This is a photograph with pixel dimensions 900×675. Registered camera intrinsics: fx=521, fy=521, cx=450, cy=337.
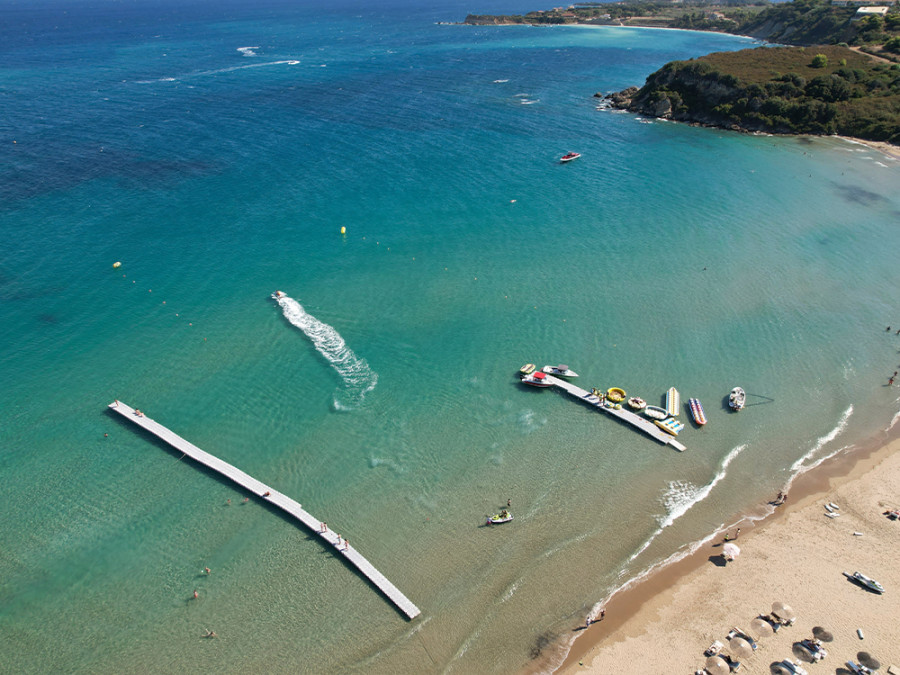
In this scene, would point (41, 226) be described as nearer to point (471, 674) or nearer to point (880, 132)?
point (471, 674)

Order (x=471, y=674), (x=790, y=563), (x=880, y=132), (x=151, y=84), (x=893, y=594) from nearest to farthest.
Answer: (x=471, y=674), (x=893, y=594), (x=790, y=563), (x=880, y=132), (x=151, y=84)

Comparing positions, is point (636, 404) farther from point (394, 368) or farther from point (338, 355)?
point (338, 355)

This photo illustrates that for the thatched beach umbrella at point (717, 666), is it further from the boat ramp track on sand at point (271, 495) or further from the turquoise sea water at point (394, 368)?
the boat ramp track on sand at point (271, 495)

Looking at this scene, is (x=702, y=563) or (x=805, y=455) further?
(x=805, y=455)

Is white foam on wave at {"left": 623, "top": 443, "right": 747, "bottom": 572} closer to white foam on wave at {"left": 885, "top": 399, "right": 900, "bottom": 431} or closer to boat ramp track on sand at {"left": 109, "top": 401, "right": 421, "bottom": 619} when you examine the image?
white foam on wave at {"left": 885, "top": 399, "right": 900, "bottom": 431}

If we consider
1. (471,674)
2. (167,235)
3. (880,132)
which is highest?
(880,132)

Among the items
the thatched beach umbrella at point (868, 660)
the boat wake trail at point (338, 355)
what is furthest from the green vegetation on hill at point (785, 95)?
the thatched beach umbrella at point (868, 660)

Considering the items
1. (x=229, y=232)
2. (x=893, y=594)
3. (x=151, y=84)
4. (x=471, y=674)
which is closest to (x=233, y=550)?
(x=471, y=674)

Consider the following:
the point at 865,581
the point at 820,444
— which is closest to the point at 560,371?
the point at 820,444
